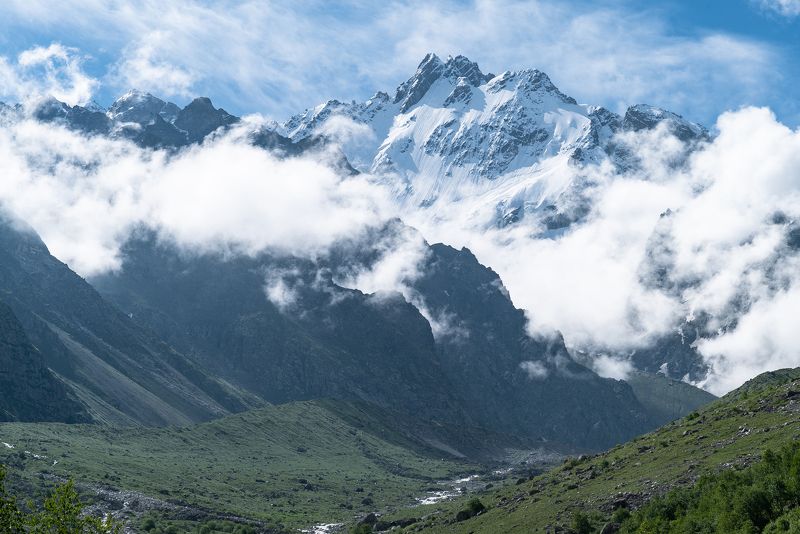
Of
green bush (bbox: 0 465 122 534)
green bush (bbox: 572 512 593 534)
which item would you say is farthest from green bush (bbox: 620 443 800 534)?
green bush (bbox: 0 465 122 534)

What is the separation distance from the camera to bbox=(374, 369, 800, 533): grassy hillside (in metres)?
97.4

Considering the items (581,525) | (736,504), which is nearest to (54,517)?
(581,525)

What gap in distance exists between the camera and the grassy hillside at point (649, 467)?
320 ft

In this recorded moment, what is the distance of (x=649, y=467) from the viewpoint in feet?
359

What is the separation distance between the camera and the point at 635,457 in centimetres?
11862

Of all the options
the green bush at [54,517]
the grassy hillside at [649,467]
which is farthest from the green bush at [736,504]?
the green bush at [54,517]

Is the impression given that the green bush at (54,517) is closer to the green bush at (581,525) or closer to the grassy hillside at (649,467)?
the green bush at (581,525)

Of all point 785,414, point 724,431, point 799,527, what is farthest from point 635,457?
point 799,527

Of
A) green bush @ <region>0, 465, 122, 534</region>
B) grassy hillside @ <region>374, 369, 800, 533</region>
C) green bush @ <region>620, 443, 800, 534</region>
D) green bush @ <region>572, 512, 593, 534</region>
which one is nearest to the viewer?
green bush @ <region>0, 465, 122, 534</region>

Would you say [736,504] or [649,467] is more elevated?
[649,467]

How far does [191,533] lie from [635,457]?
342 ft

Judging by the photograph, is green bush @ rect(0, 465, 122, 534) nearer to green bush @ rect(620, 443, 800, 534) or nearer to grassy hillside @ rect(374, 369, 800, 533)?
green bush @ rect(620, 443, 800, 534)

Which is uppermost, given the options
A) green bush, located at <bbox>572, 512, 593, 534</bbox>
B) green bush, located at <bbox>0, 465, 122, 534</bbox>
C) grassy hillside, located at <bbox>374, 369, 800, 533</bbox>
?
green bush, located at <bbox>0, 465, 122, 534</bbox>

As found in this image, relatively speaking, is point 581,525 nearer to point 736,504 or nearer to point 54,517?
point 736,504
